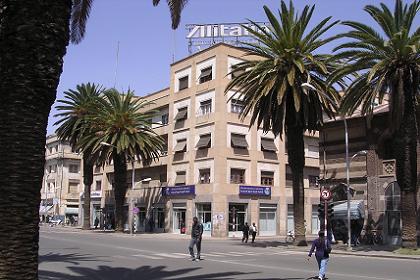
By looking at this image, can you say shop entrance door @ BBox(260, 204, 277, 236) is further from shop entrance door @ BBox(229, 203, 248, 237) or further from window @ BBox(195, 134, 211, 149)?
window @ BBox(195, 134, 211, 149)

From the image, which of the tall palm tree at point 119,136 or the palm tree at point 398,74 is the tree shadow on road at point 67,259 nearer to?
the palm tree at point 398,74

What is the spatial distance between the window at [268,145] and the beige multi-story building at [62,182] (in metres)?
46.5

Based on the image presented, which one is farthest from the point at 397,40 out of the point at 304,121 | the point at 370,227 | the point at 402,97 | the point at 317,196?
the point at 317,196

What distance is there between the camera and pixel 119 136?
53.5 metres

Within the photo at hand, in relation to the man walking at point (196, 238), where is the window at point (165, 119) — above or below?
above

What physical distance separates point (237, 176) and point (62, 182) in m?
51.8

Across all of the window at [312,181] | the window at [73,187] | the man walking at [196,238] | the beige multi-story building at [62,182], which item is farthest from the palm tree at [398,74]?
the window at [73,187]

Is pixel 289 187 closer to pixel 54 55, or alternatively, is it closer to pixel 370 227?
pixel 370 227

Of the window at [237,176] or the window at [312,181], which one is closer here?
the window at [237,176]

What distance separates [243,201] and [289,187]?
7302 mm

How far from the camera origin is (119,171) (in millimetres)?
55219

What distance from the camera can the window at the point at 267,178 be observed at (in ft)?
182

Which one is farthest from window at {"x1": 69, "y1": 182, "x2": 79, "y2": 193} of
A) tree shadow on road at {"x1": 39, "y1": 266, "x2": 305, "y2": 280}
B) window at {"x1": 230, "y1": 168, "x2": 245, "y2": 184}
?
tree shadow on road at {"x1": 39, "y1": 266, "x2": 305, "y2": 280}

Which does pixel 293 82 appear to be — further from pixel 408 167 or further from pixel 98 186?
pixel 98 186
